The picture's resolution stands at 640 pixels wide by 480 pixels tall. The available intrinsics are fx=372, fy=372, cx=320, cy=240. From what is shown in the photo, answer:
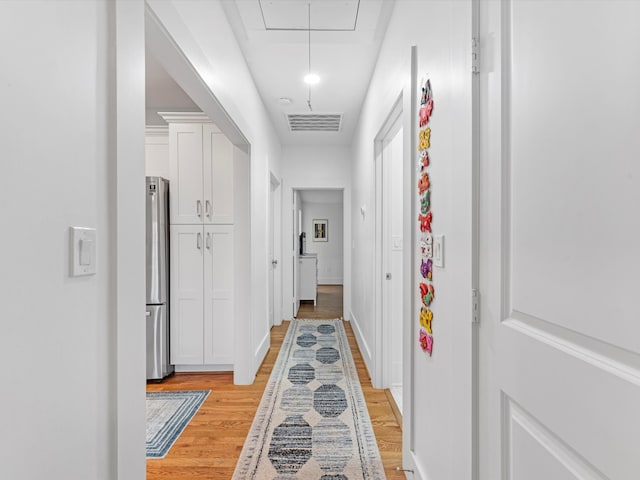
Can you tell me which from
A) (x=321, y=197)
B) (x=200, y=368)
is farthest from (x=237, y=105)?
(x=321, y=197)

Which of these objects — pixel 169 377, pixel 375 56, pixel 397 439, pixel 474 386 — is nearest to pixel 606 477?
pixel 474 386

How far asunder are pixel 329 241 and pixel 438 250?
8.90 metres

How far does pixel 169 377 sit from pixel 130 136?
9.30 ft

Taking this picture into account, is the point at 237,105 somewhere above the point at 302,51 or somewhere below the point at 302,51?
below

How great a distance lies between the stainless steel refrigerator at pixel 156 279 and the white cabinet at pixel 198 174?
14cm

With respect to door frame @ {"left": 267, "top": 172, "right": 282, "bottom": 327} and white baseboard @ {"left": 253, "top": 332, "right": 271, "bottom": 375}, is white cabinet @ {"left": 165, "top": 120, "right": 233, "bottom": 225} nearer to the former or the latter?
white baseboard @ {"left": 253, "top": 332, "right": 271, "bottom": 375}

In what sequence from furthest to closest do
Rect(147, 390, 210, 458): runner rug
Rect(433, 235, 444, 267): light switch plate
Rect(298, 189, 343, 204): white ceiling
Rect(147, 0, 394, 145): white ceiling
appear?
Rect(298, 189, 343, 204): white ceiling, Rect(147, 0, 394, 145): white ceiling, Rect(147, 390, 210, 458): runner rug, Rect(433, 235, 444, 267): light switch plate

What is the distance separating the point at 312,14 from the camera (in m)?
2.40

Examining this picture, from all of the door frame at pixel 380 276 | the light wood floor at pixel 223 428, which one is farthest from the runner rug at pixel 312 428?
the door frame at pixel 380 276

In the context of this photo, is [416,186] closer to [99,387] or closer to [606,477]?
[606,477]

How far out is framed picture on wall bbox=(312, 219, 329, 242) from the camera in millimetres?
10375

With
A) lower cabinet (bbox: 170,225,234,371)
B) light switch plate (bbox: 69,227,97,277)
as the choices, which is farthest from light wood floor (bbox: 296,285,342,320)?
light switch plate (bbox: 69,227,97,277)

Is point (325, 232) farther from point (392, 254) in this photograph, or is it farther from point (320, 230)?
point (392, 254)

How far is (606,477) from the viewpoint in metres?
0.64
